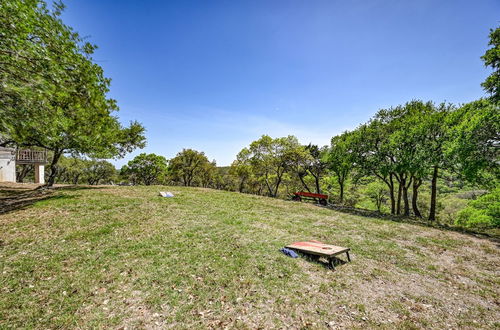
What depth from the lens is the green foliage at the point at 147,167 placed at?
4109 cm

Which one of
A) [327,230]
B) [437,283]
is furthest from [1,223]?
[437,283]

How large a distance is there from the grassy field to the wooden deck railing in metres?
21.3

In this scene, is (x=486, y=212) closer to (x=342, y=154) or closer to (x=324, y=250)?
(x=342, y=154)

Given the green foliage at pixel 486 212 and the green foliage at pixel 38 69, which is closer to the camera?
the green foliage at pixel 38 69

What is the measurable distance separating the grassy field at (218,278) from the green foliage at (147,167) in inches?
1322

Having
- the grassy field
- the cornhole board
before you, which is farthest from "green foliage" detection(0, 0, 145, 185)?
the cornhole board

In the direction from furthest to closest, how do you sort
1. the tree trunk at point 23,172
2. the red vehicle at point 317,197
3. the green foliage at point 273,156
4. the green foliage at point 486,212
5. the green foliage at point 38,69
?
the tree trunk at point 23,172 < the green foliage at point 273,156 < the red vehicle at point 317,197 < the green foliage at point 486,212 < the green foliage at point 38,69

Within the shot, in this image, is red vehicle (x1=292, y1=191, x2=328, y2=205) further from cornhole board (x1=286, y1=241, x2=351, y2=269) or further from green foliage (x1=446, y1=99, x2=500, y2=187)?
cornhole board (x1=286, y1=241, x2=351, y2=269)

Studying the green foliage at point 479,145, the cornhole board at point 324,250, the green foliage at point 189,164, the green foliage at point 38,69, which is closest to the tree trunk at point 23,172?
the green foliage at point 189,164

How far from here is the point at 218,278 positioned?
16.3 feet

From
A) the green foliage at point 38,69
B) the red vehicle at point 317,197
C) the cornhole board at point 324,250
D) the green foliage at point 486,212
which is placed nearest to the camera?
the green foliage at point 38,69

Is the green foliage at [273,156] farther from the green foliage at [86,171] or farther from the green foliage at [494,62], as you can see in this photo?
the green foliage at [86,171]

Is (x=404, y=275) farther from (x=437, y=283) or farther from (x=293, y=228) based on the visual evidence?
(x=293, y=228)

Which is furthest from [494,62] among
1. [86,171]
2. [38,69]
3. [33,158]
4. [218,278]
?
[86,171]
